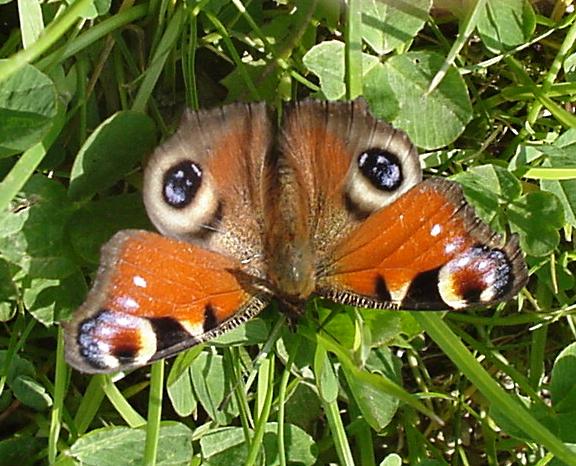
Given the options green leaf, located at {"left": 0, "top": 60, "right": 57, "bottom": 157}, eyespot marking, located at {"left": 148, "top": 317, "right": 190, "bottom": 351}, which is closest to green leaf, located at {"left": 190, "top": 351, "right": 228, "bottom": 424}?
eyespot marking, located at {"left": 148, "top": 317, "right": 190, "bottom": 351}

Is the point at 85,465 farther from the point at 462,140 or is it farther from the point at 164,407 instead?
the point at 462,140

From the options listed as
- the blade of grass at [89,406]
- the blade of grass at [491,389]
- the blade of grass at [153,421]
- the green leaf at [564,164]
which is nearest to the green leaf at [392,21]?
the green leaf at [564,164]

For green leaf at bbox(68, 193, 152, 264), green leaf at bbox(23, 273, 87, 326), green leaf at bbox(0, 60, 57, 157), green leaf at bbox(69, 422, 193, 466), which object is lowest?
green leaf at bbox(69, 422, 193, 466)

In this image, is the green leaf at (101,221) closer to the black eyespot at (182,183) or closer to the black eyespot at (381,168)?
the black eyespot at (182,183)

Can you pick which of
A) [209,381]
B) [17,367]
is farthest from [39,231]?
[209,381]

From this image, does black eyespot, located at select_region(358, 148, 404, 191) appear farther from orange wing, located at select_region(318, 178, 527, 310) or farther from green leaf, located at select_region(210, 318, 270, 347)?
green leaf, located at select_region(210, 318, 270, 347)

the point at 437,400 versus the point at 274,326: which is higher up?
the point at 274,326

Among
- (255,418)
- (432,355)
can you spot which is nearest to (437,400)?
(432,355)
